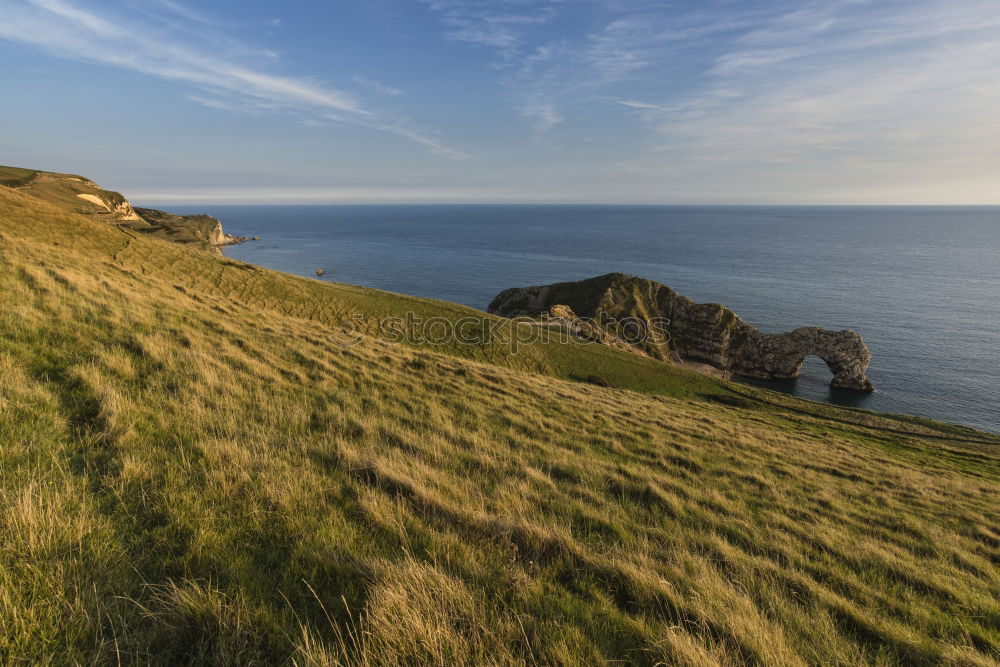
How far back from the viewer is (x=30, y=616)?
2488mm

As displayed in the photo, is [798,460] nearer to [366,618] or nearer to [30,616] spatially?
[366,618]

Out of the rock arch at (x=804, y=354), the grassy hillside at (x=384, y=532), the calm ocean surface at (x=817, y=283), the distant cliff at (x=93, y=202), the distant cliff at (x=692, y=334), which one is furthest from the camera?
the distant cliff at (x=93, y=202)

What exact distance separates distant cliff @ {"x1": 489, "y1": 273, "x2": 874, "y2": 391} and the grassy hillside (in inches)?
2002

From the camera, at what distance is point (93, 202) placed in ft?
316

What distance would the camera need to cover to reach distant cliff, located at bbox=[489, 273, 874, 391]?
6134 cm

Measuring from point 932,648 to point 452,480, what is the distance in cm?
600

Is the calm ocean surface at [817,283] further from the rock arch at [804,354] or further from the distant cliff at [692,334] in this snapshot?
the distant cliff at [692,334]

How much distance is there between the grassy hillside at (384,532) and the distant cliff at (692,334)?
50859mm

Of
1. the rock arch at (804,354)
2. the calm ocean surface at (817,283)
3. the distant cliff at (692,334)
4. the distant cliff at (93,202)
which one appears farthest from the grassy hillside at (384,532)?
the distant cliff at (93,202)

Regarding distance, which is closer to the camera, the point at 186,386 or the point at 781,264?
the point at 186,386

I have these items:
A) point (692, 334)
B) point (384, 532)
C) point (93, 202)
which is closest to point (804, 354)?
point (692, 334)

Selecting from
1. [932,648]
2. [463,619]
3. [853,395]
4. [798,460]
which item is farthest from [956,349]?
[463,619]

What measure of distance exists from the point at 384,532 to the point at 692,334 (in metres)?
76.6

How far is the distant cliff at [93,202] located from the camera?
83.1 m
